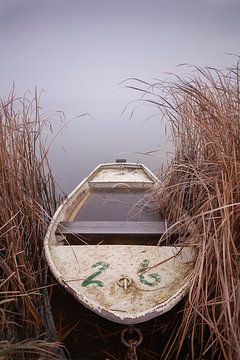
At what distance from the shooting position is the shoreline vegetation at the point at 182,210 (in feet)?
5.79

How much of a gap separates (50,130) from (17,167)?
26.1 inches

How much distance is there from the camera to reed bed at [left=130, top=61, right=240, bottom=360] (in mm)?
1691

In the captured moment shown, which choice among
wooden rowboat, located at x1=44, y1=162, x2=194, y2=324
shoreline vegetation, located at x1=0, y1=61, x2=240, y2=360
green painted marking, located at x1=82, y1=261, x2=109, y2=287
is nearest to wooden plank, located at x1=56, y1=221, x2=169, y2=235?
wooden rowboat, located at x1=44, y1=162, x2=194, y2=324

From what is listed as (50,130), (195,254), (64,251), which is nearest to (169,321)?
(195,254)

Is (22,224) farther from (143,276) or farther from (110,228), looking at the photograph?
(143,276)

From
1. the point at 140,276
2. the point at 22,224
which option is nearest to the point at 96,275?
the point at 140,276

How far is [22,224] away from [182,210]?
51.2 inches

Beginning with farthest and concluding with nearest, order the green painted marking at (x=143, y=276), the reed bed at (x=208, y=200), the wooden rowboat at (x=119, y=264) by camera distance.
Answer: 1. the green painted marking at (x=143, y=276)
2. the wooden rowboat at (x=119, y=264)
3. the reed bed at (x=208, y=200)

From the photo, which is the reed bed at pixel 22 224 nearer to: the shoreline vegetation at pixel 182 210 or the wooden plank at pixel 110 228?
Answer: the shoreline vegetation at pixel 182 210

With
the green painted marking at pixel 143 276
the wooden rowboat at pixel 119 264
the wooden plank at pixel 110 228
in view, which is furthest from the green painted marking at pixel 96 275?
the wooden plank at pixel 110 228

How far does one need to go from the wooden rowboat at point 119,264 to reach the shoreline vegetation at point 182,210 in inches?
5.7

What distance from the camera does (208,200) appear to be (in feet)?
6.41

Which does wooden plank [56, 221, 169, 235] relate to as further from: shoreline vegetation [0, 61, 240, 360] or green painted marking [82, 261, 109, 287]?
green painted marking [82, 261, 109, 287]

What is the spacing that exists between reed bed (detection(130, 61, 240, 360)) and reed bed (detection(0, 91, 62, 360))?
94cm
